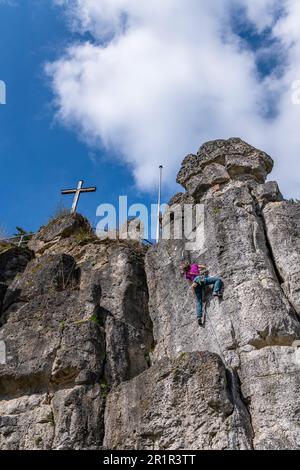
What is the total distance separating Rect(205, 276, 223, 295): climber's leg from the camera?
13703 millimetres

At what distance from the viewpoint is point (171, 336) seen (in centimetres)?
1431

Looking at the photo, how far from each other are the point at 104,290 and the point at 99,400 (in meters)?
3.82

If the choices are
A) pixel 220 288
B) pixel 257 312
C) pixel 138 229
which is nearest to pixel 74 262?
pixel 138 229

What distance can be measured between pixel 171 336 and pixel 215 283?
1837mm

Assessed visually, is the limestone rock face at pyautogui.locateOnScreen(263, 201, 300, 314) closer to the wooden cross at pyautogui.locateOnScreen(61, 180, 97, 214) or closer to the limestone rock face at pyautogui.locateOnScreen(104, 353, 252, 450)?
the limestone rock face at pyautogui.locateOnScreen(104, 353, 252, 450)

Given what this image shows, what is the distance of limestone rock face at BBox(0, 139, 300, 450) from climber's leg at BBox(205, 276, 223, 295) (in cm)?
17

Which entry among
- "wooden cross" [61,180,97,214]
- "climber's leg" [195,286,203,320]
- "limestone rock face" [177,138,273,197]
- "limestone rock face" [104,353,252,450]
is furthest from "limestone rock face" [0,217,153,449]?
"wooden cross" [61,180,97,214]

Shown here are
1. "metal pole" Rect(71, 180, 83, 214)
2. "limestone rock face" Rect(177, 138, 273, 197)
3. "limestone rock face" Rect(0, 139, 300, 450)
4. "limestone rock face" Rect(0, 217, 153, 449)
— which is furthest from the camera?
"metal pole" Rect(71, 180, 83, 214)

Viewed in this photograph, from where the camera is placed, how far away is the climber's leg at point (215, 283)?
13.7 meters

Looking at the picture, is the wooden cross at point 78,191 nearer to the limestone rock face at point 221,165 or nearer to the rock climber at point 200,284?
the limestone rock face at point 221,165

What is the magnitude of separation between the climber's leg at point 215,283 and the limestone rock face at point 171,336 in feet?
0.57

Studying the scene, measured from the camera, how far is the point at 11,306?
16.6 metres

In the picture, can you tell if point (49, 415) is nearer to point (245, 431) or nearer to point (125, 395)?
point (125, 395)

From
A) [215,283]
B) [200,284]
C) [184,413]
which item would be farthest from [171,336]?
[184,413]
